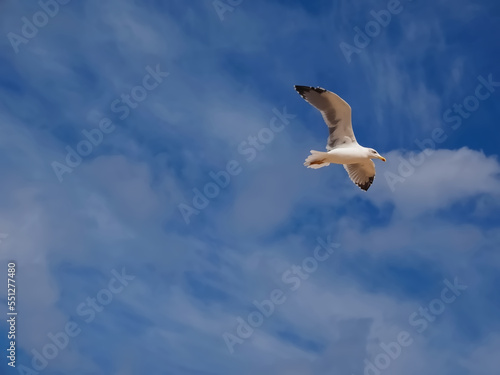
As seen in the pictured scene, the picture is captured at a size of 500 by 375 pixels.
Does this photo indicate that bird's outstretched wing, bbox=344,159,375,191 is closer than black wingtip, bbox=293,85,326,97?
No

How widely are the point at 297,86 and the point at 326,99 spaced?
0.87 metres

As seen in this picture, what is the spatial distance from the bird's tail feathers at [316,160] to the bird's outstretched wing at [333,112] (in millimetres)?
511

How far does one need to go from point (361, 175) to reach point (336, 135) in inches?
88.6

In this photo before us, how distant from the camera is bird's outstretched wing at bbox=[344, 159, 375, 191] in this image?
72.2ft

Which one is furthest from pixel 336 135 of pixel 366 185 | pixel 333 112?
pixel 366 185

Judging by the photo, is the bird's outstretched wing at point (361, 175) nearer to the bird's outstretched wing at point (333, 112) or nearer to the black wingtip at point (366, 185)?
the black wingtip at point (366, 185)

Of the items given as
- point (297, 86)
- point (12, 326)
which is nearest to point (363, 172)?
point (297, 86)

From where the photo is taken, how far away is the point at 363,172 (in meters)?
22.1

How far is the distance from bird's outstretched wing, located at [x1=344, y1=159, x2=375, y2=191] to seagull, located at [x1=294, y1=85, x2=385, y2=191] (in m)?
0.78

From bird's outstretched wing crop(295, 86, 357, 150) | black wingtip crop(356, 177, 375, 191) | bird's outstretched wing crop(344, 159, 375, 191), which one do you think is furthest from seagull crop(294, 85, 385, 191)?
black wingtip crop(356, 177, 375, 191)

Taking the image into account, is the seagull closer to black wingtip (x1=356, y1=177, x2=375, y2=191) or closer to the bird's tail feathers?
the bird's tail feathers

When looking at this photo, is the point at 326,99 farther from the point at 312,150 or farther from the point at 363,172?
the point at 363,172

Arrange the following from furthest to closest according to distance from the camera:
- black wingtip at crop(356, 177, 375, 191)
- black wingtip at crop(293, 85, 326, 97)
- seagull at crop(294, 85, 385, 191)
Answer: black wingtip at crop(356, 177, 375, 191), seagull at crop(294, 85, 385, 191), black wingtip at crop(293, 85, 326, 97)

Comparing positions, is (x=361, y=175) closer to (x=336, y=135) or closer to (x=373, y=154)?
(x=373, y=154)
